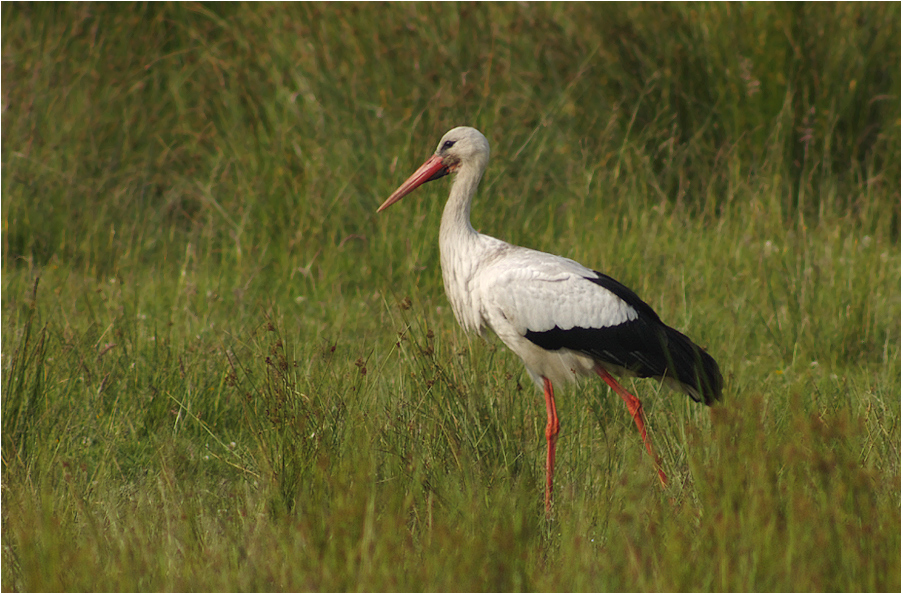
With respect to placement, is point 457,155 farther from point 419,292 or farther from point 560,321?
point 419,292

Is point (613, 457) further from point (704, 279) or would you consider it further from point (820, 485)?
point (704, 279)

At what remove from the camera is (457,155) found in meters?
4.25

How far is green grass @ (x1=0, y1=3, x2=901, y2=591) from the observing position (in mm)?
2623

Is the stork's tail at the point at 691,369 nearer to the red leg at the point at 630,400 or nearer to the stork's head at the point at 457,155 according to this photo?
the red leg at the point at 630,400

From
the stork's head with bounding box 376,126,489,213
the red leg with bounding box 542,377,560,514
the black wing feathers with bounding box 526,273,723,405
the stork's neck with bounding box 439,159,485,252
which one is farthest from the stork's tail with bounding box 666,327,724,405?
the stork's head with bounding box 376,126,489,213

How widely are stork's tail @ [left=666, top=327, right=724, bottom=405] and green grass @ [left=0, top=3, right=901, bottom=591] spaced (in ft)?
0.40

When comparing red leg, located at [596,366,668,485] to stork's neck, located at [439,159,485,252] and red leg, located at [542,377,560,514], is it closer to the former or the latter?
red leg, located at [542,377,560,514]

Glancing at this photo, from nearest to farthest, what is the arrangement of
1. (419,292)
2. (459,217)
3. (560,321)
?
(560,321), (459,217), (419,292)

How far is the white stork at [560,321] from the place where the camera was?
382 centimetres

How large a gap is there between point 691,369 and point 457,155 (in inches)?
50.0

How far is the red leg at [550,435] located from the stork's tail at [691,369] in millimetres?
454

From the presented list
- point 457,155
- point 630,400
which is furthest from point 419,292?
point 630,400

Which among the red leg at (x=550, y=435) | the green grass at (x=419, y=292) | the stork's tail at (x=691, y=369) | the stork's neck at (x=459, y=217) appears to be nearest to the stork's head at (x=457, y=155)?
the stork's neck at (x=459, y=217)

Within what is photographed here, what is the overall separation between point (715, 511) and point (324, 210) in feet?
12.8
